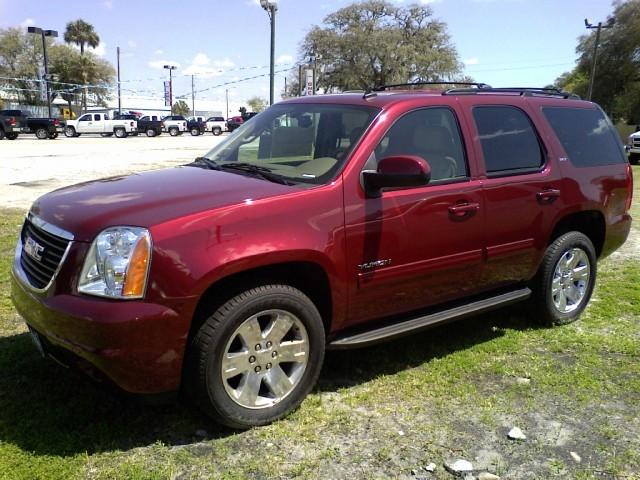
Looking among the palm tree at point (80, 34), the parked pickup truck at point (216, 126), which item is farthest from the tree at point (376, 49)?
the palm tree at point (80, 34)

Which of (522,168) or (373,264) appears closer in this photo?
(373,264)

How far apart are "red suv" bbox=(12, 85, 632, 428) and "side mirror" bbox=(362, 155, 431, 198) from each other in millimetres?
13

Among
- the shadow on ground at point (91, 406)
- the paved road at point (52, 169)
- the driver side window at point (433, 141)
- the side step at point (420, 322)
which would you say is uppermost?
the driver side window at point (433, 141)

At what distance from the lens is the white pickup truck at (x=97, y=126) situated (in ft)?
130

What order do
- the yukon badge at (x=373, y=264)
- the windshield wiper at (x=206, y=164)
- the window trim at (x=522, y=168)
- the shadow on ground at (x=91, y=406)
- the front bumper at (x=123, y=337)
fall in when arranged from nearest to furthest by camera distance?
the front bumper at (x=123, y=337)
the shadow on ground at (x=91, y=406)
the yukon badge at (x=373, y=264)
the windshield wiper at (x=206, y=164)
the window trim at (x=522, y=168)

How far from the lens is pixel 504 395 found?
3.67 m

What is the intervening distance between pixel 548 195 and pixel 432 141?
1.14m

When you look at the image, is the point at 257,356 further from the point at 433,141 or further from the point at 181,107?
the point at 181,107

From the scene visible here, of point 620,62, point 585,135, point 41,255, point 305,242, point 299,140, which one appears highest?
point 620,62

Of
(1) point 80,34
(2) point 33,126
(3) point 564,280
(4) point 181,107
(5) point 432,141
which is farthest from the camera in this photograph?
(4) point 181,107

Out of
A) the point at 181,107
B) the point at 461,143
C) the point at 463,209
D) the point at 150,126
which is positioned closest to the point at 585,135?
the point at 461,143

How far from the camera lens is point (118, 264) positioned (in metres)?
2.75

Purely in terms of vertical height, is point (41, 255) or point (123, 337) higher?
point (41, 255)

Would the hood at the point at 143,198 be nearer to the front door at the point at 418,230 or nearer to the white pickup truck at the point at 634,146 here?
the front door at the point at 418,230
